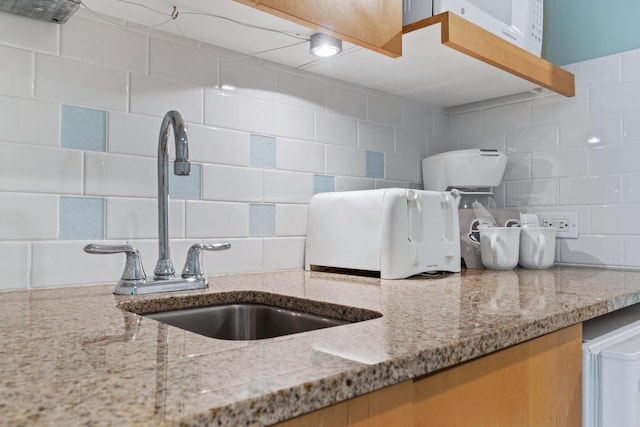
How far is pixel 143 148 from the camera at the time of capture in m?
1.16

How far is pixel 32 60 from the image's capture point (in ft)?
3.33

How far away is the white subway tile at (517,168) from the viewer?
1782 mm

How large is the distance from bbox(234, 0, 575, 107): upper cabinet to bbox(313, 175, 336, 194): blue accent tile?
307 millimetres

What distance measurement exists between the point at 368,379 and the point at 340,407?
0.12 ft

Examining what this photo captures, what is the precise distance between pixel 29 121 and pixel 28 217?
0.62ft

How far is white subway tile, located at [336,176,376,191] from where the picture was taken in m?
1.59

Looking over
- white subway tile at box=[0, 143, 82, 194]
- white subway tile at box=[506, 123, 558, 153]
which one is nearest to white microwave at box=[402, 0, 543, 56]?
white subway tile at box=[506, 123, 558, 153]

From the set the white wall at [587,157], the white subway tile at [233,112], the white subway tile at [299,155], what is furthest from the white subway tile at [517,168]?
the white subway tile at [233,112]

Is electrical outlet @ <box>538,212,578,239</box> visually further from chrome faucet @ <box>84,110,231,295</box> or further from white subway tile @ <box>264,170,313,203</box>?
chrome faucet @ <box>84,110,231,295</box>

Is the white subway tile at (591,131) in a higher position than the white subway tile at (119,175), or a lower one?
higher

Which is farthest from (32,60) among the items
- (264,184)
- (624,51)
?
(624,51)

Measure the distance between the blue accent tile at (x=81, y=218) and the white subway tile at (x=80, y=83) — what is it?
206 millimetres

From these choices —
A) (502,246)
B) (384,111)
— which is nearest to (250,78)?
(384,111)

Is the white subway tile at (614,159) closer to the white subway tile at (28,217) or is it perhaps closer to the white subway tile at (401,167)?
the white subway tile at (401,167)
